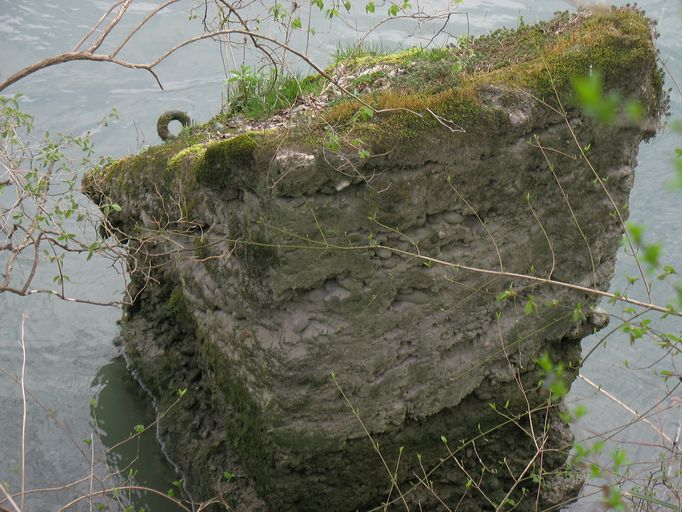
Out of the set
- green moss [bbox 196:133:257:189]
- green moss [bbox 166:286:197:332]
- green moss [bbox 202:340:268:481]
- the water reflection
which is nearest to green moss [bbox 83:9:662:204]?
green moss [bbox 196:133:257:189]

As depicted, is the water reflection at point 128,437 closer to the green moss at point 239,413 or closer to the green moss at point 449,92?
the green moss at point 239,413

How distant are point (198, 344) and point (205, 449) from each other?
0.65m

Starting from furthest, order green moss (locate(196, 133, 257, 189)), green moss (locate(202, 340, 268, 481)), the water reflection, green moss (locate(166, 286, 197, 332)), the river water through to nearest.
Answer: the river water < the water reflection < green moss (locate(166, 286, 197, 332)) < green moss (locate(202, 340, 268, 481)) < green moss (locate(196, 133, 257, 189))

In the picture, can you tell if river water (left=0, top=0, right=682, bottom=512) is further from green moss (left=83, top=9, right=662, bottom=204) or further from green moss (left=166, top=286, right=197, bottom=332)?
green moss (left=166, top=286, right=197, bottom=332)

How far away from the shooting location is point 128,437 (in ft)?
19.2

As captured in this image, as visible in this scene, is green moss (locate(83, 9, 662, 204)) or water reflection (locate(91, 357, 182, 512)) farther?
water reflection (locate(91, 357, 182, 512))

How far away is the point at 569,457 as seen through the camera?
554cm

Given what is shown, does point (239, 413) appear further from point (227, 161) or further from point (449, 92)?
point (449, 92)

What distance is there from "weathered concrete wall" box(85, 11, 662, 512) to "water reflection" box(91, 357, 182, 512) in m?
0.57

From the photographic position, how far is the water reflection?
5348mm

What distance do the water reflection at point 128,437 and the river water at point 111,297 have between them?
0.01 metres

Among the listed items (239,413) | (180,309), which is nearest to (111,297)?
(180,309)

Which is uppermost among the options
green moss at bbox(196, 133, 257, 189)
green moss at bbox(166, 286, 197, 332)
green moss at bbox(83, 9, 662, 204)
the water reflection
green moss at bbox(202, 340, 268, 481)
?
green moss at bbox(83, 9, 662, 204)

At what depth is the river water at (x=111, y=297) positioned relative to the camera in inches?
225
